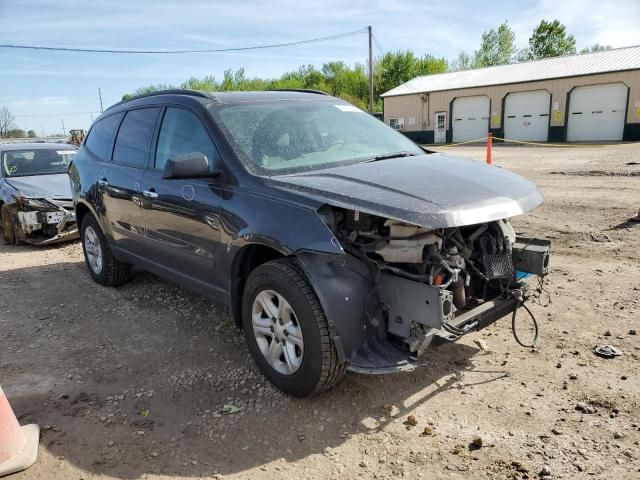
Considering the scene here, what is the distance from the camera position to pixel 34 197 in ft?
25.7

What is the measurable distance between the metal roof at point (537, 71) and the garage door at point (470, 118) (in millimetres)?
1064

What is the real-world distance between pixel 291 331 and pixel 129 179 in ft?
7.96

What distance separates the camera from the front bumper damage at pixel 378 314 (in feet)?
9.37

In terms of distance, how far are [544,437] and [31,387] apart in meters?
3.38

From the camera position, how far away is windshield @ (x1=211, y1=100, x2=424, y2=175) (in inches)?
141

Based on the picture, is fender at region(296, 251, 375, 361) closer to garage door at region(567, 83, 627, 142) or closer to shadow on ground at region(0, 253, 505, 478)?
shadow on ground at region(0, 253, 505, 478)

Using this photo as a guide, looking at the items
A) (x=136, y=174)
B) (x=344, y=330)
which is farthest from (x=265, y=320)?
(x=136, y=174)

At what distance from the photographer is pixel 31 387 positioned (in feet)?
11.9

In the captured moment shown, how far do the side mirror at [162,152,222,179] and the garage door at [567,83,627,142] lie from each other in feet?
102

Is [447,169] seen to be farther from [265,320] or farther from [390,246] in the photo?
[265,320]

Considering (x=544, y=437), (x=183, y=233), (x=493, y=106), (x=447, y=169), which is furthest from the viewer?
(x=493, y=106)

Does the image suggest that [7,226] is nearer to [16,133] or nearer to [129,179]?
[129,179]

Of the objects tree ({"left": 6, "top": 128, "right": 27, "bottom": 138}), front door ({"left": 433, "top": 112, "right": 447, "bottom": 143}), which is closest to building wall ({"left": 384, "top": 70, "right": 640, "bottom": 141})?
front door ({"left": 433, "top": 112, "right": 447, "bottom": 143})

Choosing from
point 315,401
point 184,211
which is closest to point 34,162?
point 184,211
